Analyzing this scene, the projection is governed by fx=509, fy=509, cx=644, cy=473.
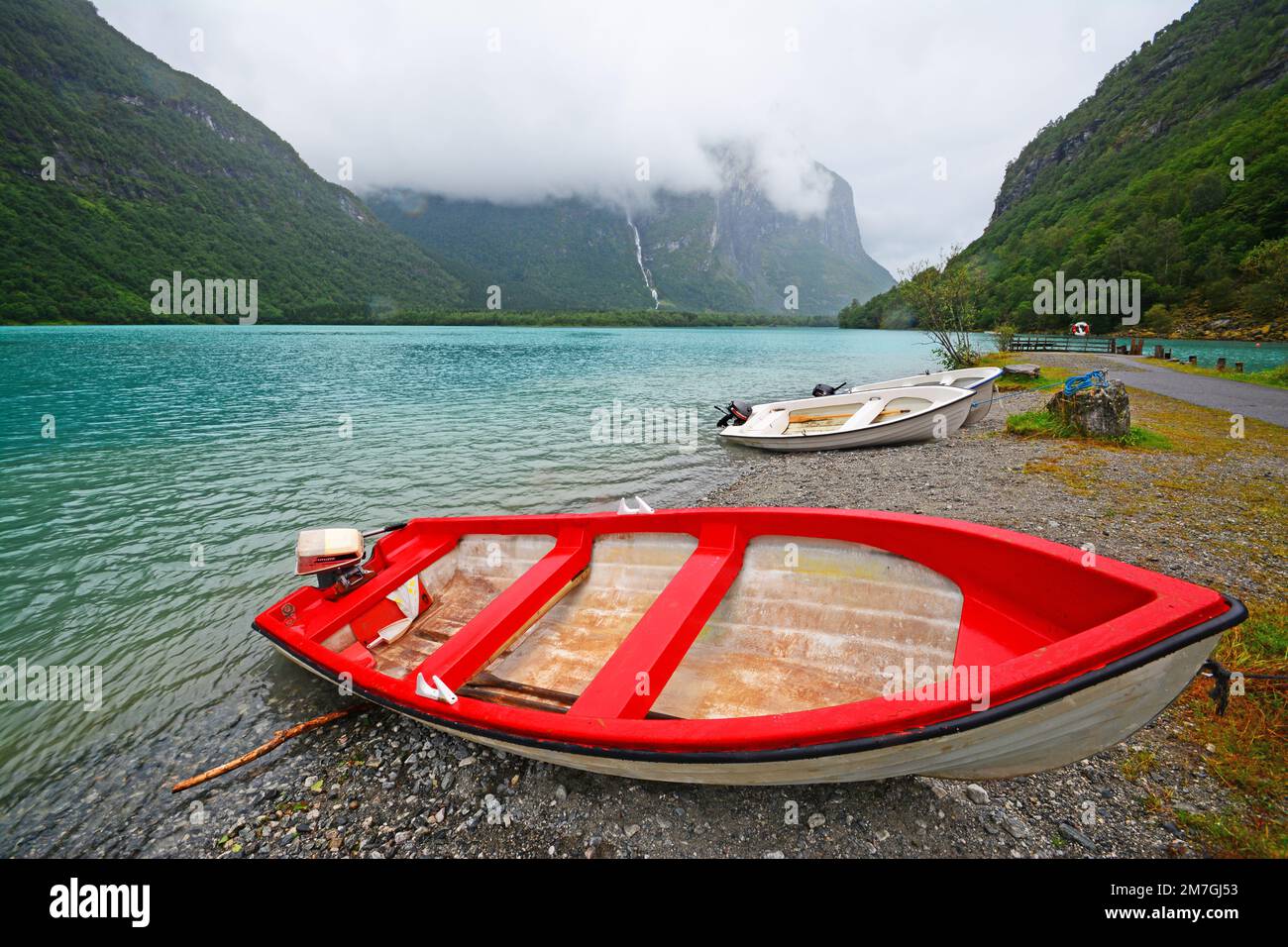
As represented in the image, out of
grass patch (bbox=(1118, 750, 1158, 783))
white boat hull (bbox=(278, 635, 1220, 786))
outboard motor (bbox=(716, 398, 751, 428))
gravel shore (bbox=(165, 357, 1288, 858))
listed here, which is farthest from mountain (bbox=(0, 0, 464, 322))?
grass patch (bbox=(1118, 750, 1158, 783))

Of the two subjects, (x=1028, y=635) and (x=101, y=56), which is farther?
(x=101, y=56)

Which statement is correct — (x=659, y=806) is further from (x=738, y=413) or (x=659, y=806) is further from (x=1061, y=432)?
(x=738, y=413)

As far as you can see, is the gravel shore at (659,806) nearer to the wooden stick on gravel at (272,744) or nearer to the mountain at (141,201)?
the wooden stick on gravel at (272,744)

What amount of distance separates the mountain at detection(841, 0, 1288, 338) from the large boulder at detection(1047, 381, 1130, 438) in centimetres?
1863

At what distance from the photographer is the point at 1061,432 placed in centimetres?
1362

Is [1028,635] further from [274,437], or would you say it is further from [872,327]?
[872,327]

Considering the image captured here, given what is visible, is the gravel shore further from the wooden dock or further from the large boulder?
the wooden dock

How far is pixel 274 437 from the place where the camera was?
1838 cm

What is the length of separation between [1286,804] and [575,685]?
4751mm

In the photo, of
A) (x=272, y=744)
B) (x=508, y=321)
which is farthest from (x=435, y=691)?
(x=508, y=321)

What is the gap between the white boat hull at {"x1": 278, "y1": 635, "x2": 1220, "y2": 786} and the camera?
249 centimetres

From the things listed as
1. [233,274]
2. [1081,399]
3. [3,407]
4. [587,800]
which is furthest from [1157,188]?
[233,274]

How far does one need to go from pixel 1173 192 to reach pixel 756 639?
116m

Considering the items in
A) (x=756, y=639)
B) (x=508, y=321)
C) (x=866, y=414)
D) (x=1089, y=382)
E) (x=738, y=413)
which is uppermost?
(x=508, y=321)
